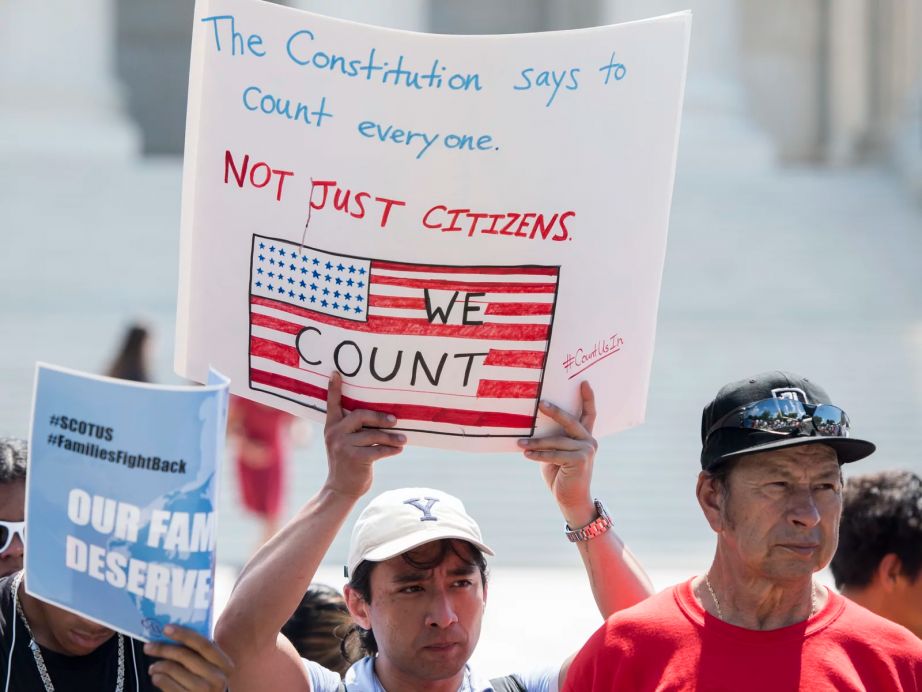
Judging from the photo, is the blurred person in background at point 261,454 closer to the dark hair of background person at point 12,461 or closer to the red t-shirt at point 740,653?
the dark hair of background person at point 12,461

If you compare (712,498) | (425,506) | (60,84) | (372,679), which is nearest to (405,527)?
(425,506)

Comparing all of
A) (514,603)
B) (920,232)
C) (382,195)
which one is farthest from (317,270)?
(920,232)

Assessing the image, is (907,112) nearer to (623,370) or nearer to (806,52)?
(806,52)

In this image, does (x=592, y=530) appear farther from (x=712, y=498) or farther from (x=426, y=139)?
(x=426, y=139)

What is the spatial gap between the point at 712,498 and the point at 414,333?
628 millimetres

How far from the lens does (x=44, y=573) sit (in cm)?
252

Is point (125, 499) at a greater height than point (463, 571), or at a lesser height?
greater

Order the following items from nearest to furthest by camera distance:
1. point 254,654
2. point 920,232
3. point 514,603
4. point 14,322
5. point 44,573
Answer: point 44,573 < point 254,654 < point 514,603 < point 14,322 < point 920,232

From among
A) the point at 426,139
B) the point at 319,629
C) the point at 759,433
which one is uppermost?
the point at 426,139

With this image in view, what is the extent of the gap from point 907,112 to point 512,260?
21204mm

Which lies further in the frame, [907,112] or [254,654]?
[907,112]

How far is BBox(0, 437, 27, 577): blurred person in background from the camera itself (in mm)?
3012

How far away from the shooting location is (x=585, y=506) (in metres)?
2.98

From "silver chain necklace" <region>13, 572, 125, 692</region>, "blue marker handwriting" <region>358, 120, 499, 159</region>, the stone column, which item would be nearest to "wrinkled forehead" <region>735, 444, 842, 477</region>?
"blue marker handwriting" <region>358, 120, 499, 159</region>
